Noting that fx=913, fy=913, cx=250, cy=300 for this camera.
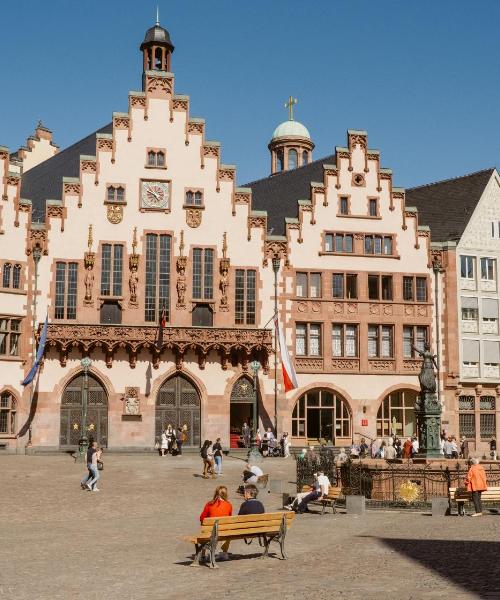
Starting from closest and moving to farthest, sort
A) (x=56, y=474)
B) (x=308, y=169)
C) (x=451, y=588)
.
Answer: (x=451, y=588) < (x=56, y=474) < (x=308, y=169)

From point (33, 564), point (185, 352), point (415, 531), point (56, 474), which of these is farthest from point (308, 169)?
point (33, 564)

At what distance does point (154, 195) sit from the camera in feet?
173

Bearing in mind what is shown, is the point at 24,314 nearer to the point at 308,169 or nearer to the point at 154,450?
the point at 154,450

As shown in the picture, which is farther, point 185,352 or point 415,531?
point 185,352

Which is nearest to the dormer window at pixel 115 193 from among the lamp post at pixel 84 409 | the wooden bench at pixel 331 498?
the lamp post at pixel 84 409

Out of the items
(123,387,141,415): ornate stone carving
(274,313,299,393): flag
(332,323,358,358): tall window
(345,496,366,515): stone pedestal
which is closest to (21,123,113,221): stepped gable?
(123,387,141,415): ornate stone carving

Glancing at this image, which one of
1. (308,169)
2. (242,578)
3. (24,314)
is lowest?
(242,578)

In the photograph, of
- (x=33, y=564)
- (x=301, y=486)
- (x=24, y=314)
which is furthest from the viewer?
(x=24, y=314)

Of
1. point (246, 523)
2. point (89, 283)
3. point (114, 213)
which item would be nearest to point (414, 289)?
point (114, 213)

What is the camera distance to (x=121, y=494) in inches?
1241

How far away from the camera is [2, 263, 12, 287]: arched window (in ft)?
164

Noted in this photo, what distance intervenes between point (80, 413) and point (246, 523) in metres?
33.7

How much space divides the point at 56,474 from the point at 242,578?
22293mm

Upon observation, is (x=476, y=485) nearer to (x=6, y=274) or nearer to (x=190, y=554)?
(x=190, y=554)
